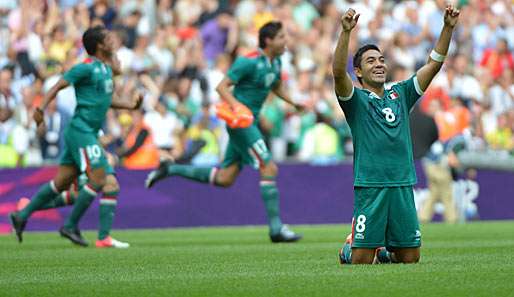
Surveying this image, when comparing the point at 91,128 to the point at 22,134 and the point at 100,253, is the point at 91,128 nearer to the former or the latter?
the point at 100,253

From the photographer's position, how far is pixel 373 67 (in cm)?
1056

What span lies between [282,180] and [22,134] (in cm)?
436

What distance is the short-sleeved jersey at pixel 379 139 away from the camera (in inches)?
411

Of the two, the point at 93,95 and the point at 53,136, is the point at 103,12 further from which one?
the point at 93,95

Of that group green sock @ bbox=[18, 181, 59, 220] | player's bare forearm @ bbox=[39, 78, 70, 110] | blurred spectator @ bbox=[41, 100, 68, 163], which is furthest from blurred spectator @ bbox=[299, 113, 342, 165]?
player's bare forearm @ bbox=[39, 78, 70, 110]

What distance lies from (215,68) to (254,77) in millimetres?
8266

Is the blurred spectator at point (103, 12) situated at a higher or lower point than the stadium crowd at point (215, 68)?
higher

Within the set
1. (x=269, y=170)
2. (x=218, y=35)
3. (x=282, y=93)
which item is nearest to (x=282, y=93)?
(x=282, y=93)

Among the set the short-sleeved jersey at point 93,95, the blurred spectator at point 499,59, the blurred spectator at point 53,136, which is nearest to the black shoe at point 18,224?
the short-sleeved jersey at point 93,95

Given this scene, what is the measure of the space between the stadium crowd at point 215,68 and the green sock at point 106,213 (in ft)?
18.5

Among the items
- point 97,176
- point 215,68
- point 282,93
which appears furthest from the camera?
point 215,68

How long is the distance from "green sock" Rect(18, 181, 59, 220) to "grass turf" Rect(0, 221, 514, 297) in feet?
1.36

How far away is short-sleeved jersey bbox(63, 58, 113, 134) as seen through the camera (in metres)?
14.9

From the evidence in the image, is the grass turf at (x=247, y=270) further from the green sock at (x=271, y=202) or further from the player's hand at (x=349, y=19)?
the player's hand at (x=349, y=19)
